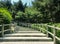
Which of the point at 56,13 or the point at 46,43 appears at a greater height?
the point at 56,13

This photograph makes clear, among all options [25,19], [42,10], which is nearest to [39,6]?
[42,10]

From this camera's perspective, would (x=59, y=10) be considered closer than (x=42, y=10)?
Yes

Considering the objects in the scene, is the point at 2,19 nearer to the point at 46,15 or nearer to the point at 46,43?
the point at 46,43

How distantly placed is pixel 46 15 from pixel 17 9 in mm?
27863

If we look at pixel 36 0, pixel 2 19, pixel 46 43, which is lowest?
pixel 46 43

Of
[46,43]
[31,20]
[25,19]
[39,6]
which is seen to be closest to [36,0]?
[39,6]

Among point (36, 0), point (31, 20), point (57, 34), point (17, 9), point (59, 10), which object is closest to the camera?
point (57, 34)

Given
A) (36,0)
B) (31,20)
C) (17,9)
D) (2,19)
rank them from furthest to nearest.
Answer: (17,9)
(31,20)
(36,0)
(2,19)

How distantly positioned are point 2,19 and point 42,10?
1050 inches

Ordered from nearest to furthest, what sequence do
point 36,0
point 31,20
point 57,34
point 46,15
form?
point 57,34
point 46,15
point 36,0
point 31,20

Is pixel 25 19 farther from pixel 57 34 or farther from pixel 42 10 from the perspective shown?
pixel 57 34

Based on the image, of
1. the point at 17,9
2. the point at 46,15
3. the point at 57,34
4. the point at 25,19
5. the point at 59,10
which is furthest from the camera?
the point at 17,9

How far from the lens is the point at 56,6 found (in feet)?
128

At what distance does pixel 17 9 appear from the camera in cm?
6931
